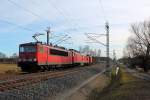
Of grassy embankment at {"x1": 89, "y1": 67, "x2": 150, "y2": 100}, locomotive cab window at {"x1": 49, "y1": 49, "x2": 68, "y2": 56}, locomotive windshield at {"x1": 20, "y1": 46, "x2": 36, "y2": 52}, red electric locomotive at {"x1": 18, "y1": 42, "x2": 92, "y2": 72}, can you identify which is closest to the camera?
grassy embankment at {"x1": 89, "y1": 67, "x2": 150, "y2": 100}

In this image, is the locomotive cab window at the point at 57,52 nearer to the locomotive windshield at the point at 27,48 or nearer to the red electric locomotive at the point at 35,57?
the red electric locomotive at the point at 35,57

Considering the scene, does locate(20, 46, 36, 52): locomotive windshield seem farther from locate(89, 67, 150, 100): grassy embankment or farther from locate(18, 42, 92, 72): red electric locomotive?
locate(89, 67, 150, 100): grassy embankment

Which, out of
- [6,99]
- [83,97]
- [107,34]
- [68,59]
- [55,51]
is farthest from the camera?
[68,59]

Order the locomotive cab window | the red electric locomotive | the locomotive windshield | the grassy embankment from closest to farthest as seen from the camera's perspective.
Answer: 1. the grassy embankment
2. the red electric locomotive
3. the locomotive windshield
4. the locomotive cab window

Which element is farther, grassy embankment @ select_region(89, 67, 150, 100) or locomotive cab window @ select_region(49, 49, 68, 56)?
locomotive cab window @ select_region(49, 49, 68, 56)

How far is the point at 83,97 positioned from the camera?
24.8 m

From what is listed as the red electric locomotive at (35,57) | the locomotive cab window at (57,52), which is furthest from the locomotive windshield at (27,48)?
the locomotive cab window at (57,52)

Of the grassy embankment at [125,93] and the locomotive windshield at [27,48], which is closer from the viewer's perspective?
the grassy embankment at [125,93]

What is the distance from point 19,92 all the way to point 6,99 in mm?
1936

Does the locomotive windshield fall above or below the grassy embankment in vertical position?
above

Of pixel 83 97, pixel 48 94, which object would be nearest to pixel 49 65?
pixel 83 97

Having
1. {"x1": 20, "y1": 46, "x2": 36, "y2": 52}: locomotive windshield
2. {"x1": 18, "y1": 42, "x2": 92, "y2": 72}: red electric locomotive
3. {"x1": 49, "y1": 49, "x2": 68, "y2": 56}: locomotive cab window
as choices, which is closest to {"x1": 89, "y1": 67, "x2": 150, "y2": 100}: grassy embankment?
{"x1": 18, "y1": 42, "x2": 92, "y2": 72}: red electric locomotive

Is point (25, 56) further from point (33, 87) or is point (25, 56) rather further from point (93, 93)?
point (33, 87)

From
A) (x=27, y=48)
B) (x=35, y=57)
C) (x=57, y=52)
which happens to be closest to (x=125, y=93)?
(x=35, y=57)
